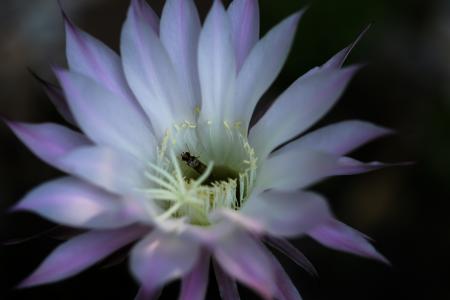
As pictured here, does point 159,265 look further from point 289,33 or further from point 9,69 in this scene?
point 9,69

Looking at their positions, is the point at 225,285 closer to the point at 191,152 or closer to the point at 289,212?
the point at 289,212

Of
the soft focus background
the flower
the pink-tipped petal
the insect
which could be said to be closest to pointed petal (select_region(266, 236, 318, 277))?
the flower

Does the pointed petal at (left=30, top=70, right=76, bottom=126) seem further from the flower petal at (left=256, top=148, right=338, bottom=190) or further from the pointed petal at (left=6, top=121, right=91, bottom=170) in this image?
the flower petal at (left=256, top=148, right=338, bottom=190)

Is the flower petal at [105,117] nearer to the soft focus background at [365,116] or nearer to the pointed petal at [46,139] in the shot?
the pointed petal at [46,139]

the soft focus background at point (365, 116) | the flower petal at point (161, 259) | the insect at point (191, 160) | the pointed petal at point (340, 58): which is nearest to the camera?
the flower petal at point (161, 259)

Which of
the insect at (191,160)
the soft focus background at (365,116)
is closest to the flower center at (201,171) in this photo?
the insect at (191,160)

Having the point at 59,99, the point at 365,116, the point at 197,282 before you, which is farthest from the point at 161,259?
the point at 365,116
